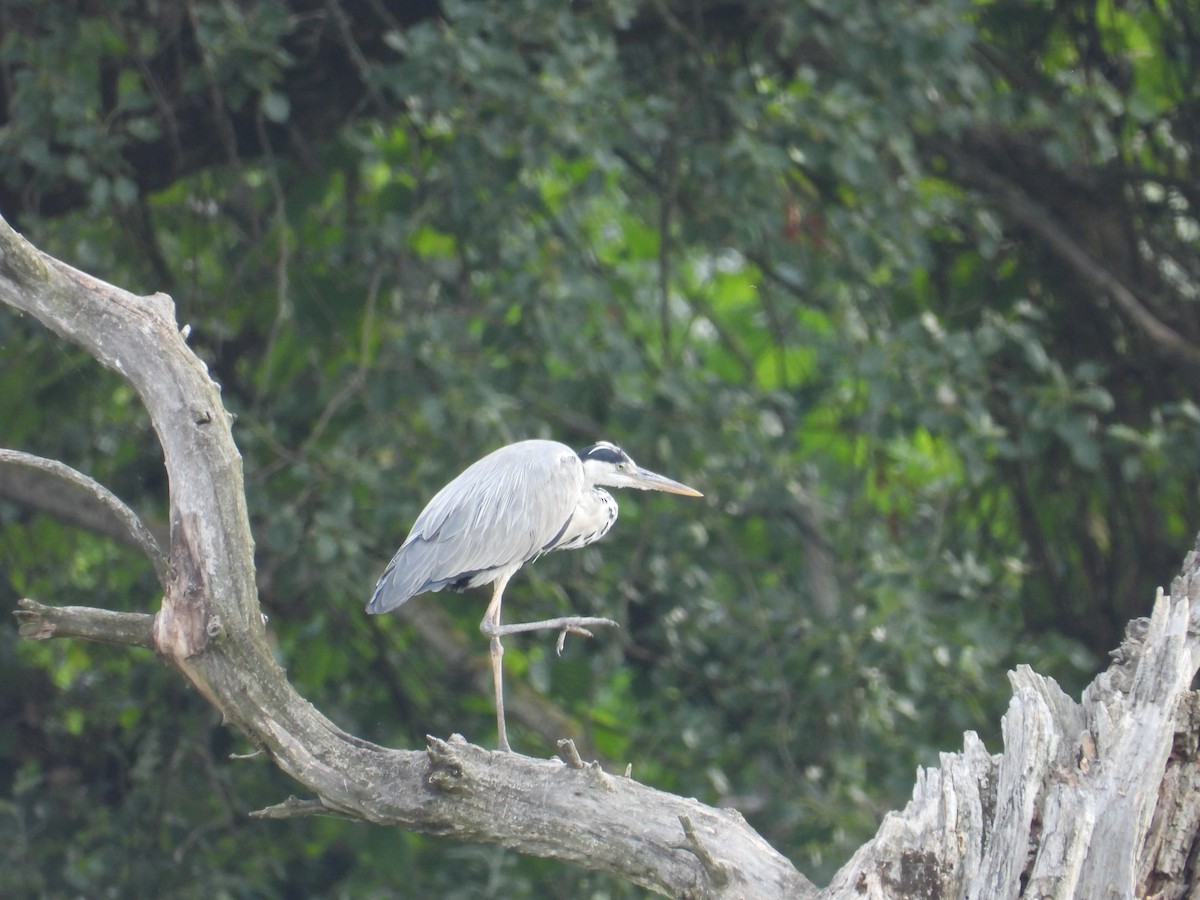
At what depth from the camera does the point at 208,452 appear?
2676mm

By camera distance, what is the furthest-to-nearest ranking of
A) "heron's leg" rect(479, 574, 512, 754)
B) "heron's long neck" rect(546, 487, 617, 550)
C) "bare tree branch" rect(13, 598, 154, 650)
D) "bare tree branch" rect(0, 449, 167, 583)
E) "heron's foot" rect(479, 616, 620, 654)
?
"bare tree branch" rect(0, 449, 167, 583) → "heron's long neck" rect(546, 487, 617, 550) → "heron's leg" rect(479, 574, 512, 754) → "heron's foot" rect(479, 616, 620, 654) → "bare tree branch" rect(13, 598, 154, 650)

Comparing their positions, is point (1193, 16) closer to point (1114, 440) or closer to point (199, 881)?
point (1114, 440)

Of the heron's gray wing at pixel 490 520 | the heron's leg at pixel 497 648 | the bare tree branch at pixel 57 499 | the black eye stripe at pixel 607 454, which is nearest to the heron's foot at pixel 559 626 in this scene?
the heron's leg at pixel 497 648

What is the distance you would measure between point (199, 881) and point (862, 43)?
3.63m

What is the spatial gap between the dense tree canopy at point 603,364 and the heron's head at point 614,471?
365mm

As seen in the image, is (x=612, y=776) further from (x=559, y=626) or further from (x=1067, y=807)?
(x=1067, y=807)

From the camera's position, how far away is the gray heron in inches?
154

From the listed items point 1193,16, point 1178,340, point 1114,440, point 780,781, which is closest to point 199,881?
point 780,781

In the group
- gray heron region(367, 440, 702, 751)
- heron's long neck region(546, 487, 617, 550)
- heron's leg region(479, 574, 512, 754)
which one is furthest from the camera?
heron's long neck region(546, 487, 617, 550)

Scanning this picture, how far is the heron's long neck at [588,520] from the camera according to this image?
4363mm

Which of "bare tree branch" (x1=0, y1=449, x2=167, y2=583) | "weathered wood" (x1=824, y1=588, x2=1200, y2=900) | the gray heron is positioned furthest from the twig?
"bare tree branch" (x1=0, y1=449, x2=167, y2=583)

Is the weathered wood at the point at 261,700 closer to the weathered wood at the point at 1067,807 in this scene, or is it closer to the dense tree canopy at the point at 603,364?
the weathered wood at the point at 1067,807

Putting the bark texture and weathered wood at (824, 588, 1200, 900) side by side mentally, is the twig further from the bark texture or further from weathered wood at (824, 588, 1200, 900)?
weathered wood at (824, 588, 1200, 900)

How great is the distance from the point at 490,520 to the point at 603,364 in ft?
3.29
